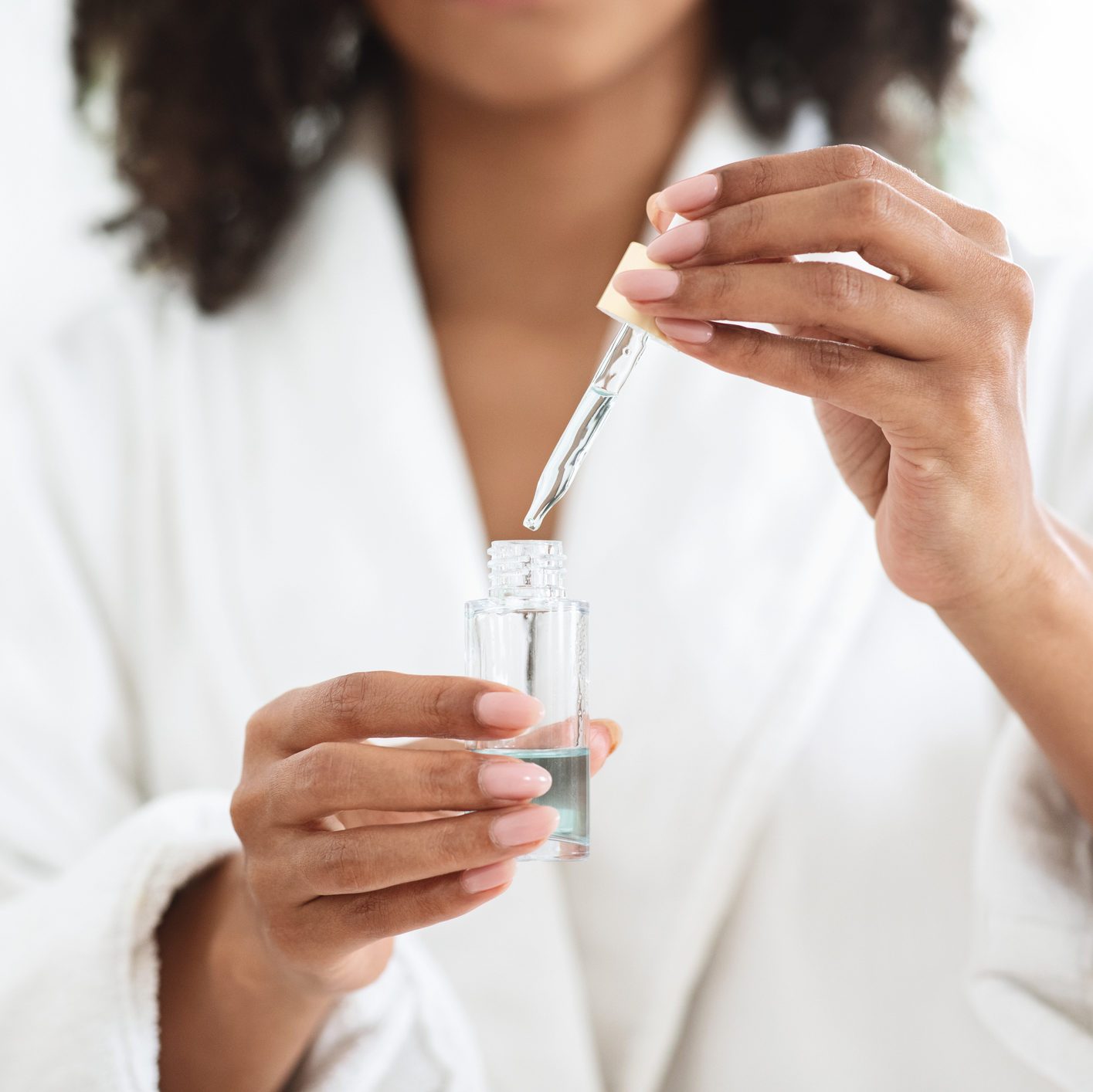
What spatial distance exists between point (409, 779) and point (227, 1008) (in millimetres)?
231

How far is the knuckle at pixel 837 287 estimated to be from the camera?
473 mm

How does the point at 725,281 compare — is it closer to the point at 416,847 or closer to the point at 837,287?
the point at 837,287

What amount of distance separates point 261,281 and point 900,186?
726mm

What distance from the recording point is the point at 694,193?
0.49m

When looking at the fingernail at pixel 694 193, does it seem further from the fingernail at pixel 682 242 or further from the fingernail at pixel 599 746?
the fingernail at pixel 599 746

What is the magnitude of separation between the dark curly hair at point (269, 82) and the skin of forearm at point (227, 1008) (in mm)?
631

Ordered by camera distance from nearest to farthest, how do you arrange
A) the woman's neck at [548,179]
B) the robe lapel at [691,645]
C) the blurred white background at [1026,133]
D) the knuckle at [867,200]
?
1. the knuckle at [867,200]
2. the robe lapel at [691,645]
3. the woman's neck at [548,179]
4. the blurred white background at [1026,133]

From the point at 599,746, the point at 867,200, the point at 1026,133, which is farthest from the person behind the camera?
the point at 1026,133

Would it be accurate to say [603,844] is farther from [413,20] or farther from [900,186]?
[413,20]

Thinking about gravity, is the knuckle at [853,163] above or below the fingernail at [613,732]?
above

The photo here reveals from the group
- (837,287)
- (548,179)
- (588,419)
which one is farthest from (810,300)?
(548,179)

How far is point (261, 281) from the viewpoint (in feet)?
3.60

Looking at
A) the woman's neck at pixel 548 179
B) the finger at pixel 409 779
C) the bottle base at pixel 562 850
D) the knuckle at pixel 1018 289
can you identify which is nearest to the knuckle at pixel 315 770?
the finger at pixel 409 779

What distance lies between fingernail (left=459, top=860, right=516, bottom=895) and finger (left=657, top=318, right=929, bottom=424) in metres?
0.22
